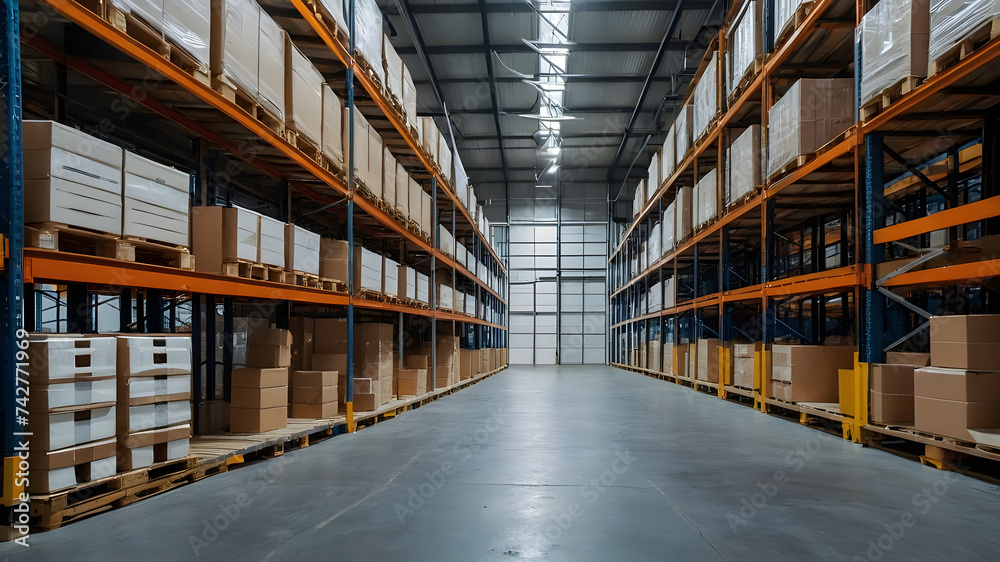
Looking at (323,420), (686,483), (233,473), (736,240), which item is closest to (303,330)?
(323,420)

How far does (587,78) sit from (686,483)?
14.9 meters

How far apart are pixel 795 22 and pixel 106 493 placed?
8.44 metres

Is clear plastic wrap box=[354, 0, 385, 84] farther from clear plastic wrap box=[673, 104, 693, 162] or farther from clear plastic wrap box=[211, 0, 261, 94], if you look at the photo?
clear plastic wrap box=[673, 104, 693, 162]

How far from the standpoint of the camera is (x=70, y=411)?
3.09m

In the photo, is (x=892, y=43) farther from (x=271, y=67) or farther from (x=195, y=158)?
(x=195, y=158)

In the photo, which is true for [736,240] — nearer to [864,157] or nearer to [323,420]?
[864,157]

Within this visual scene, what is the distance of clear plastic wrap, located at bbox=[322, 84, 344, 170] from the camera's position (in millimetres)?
6060

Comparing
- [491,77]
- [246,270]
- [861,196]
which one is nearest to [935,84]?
[861,196]

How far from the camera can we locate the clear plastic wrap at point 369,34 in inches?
265

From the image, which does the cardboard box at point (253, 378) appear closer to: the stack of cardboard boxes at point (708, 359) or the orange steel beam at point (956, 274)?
the orange steel beam at point (956, 274)

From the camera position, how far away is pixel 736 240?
13.0 m

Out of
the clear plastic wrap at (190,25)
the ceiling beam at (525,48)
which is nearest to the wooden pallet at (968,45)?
the clear plastic wrap at (190,25)

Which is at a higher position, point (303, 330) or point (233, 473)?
point (303, 330)

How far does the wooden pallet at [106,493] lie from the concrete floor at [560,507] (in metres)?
0.08
